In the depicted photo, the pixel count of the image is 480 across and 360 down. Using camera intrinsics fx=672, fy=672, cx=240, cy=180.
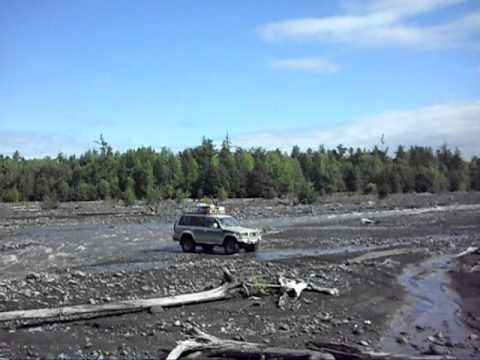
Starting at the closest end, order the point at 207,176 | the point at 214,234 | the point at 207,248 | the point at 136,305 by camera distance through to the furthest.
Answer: the point at 136,305
the point at 214,234
the point at 207,248
the point at 207,176

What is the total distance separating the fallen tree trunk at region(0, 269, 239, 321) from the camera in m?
14.9

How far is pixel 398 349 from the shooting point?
12836 mm

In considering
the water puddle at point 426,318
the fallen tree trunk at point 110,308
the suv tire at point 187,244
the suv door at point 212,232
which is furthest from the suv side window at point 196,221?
the fallen tree trunk at point 110,308

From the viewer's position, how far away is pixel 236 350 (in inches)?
463

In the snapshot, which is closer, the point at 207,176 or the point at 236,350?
the point at 236,350

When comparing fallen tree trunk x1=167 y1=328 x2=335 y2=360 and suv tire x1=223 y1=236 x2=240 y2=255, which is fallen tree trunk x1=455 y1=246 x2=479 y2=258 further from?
fallen tree trunk x1=167 y1=328 x2=335 y2=360

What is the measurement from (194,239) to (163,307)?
17.0 meters

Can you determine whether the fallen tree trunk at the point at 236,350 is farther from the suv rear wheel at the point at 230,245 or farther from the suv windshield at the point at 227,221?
the suv windshield at the point at 227,221

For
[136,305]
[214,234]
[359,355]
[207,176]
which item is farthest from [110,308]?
[207,176]

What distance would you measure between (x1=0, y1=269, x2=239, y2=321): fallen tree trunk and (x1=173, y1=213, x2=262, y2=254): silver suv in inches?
537

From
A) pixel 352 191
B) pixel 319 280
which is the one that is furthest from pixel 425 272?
pixel 352 191

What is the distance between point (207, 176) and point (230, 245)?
97137mm

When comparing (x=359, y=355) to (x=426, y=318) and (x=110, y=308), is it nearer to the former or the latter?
(x=426, y=318)

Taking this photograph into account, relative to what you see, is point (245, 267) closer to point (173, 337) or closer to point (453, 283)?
point (453, 283)
